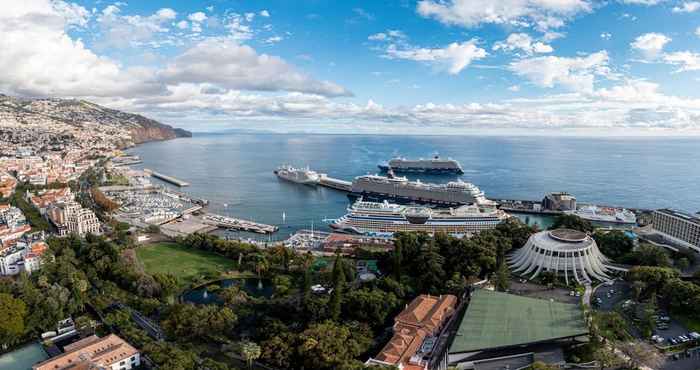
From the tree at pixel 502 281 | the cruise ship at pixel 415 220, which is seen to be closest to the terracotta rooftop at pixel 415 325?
the tree at pixel 502 281

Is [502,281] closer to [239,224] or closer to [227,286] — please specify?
[227,286]

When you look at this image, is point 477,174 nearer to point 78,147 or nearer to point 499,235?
point 499,235

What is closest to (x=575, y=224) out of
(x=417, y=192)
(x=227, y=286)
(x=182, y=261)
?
(x=417, y=192)

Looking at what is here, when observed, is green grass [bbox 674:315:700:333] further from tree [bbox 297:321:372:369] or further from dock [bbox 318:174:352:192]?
dock [bbox 318:174:352:192]

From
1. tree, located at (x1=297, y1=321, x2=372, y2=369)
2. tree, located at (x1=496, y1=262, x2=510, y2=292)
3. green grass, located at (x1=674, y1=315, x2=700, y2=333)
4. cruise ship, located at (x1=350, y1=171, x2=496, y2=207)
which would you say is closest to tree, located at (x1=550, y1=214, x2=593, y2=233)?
tree, located at (x1=496, y1=262, x2=510, y2=292)

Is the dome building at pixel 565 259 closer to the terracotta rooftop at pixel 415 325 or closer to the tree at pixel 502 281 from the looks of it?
the tree at pixel 502 281
